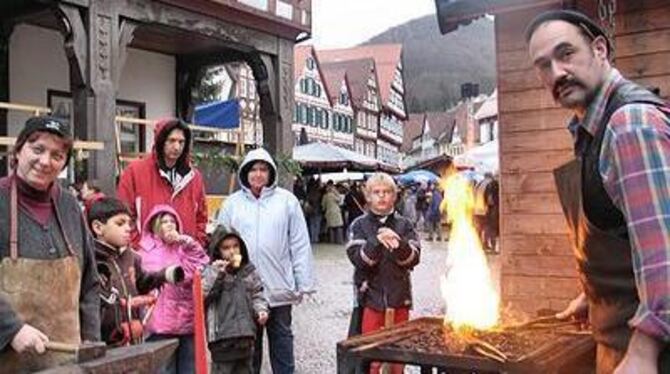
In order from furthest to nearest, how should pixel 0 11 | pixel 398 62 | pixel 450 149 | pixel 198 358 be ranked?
pixel 450 149, pixel 398 62, pixel 0 11, pixel 198 358

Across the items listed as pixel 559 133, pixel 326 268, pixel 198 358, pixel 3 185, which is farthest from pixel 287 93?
pixel 3 185

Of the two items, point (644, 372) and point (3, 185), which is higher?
point (3, 185)

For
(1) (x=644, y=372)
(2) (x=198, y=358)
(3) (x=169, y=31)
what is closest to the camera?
(1) (x=644, y=372)

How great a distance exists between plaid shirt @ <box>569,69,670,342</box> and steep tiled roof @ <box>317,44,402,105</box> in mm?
75025

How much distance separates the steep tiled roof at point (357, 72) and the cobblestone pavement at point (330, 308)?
49.2 metres

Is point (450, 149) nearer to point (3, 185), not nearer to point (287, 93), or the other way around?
point (287, 93)

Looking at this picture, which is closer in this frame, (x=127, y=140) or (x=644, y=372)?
(x=644, y=372)

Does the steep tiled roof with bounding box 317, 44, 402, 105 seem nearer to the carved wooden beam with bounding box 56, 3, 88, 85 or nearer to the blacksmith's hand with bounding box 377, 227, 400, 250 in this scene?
the carved wooden beam with bounding box 56, 3, 88, 85

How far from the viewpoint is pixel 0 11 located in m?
10.9

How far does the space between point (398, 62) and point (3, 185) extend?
82.2 metres

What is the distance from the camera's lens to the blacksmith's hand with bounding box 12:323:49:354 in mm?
2924

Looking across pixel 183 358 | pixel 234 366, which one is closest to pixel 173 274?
pixel 183 358

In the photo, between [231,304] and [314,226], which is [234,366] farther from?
[314,226]

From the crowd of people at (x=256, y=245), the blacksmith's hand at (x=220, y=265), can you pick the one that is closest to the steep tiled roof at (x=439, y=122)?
the crowd of people at (x=256, y=245)
